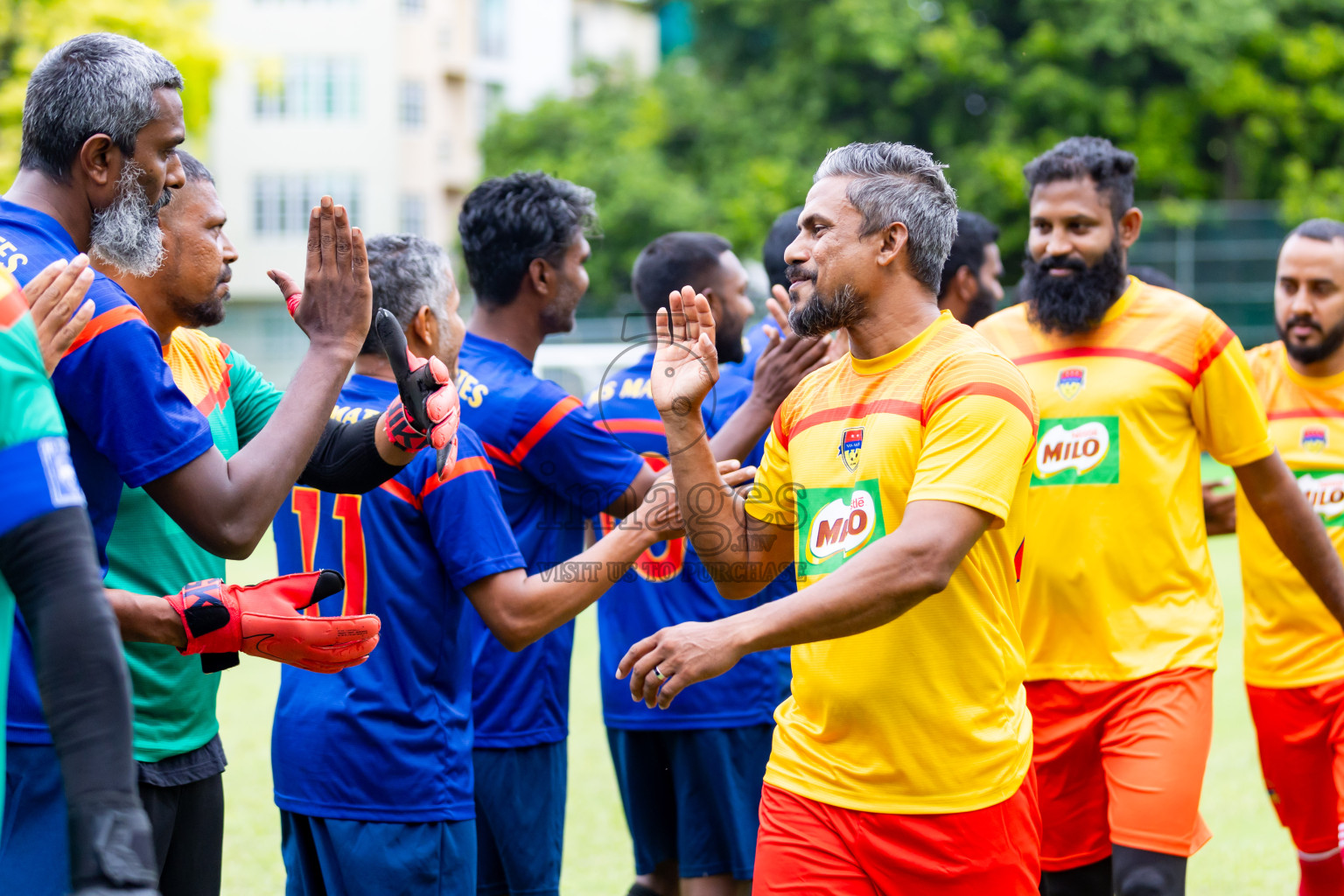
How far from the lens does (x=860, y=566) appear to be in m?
2.85

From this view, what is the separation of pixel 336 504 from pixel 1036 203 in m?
2.98

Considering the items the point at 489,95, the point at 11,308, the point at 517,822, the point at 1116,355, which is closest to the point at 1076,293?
the point at 1116,355

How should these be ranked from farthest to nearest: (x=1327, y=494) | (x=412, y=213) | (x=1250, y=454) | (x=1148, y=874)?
(x=412, y=213) → (x=1327, y=494) → (x=1250, y=454) → (x=1148, y=874)

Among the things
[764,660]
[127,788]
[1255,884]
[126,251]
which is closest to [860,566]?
[127,788]

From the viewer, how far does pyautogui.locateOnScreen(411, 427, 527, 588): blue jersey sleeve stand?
11.4 ft

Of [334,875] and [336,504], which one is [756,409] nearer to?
[336,504]

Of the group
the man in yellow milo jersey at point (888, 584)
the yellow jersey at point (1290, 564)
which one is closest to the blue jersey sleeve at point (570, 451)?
the man in yellow milo jersey at point (888, 584)

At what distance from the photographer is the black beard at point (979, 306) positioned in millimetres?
5730

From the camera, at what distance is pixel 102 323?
269cm

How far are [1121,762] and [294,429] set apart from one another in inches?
114

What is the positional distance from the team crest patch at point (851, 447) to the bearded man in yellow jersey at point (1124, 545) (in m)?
1.53

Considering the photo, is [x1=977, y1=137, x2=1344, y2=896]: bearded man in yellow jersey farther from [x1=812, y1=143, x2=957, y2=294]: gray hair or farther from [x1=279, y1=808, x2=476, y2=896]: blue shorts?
[x1=279, y1=808, x2=476, y2=896]: blue shorts

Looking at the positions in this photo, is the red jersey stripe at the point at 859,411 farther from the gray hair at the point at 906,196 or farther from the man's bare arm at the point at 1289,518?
the man's bare arm at the point at 1289,518

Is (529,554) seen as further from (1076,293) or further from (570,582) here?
(1076,293)
